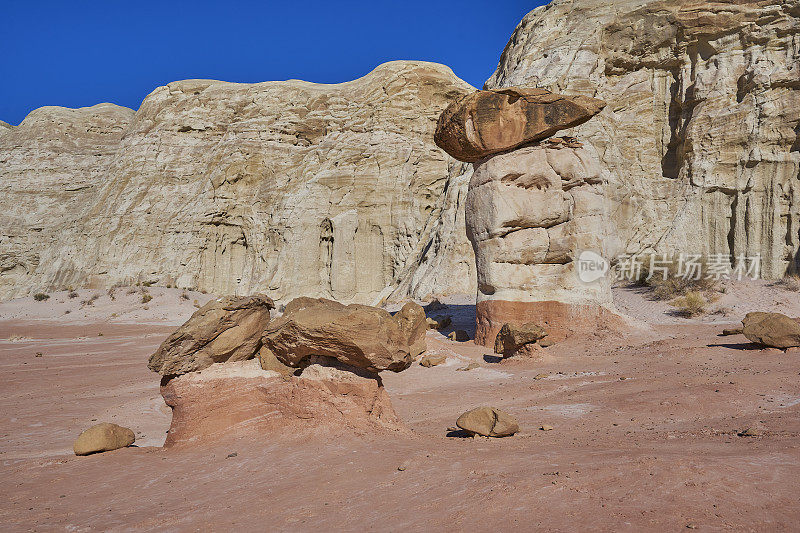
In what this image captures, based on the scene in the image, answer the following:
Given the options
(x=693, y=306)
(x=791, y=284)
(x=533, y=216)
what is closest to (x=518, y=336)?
(x=533, y=216)

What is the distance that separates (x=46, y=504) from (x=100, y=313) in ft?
64.9

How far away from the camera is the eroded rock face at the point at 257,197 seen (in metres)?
29.0

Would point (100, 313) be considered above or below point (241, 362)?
below

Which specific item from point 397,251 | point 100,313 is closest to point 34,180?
point 100,313

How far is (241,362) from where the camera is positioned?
5684mm

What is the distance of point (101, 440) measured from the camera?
515cm

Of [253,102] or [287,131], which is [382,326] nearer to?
[287,131]

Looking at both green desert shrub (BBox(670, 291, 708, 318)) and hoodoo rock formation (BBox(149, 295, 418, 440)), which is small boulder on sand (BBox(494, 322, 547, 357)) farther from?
green desert shrub (BBox(670, 291, 708, 318))

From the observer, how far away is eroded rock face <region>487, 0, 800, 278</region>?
20672 mm

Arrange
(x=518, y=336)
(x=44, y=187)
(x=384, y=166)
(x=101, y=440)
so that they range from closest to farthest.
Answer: (x=101, y=440), (x=518, y=336), (x=384, y=166), (x=44, y=187)

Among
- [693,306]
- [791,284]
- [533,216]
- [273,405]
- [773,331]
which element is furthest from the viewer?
[791,284]

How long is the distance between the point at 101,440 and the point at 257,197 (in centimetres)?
2692

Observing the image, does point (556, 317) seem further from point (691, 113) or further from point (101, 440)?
point (691, 113)

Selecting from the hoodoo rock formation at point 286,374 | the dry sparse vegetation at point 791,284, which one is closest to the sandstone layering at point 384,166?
the dry sparse vegetation at point 791,284
